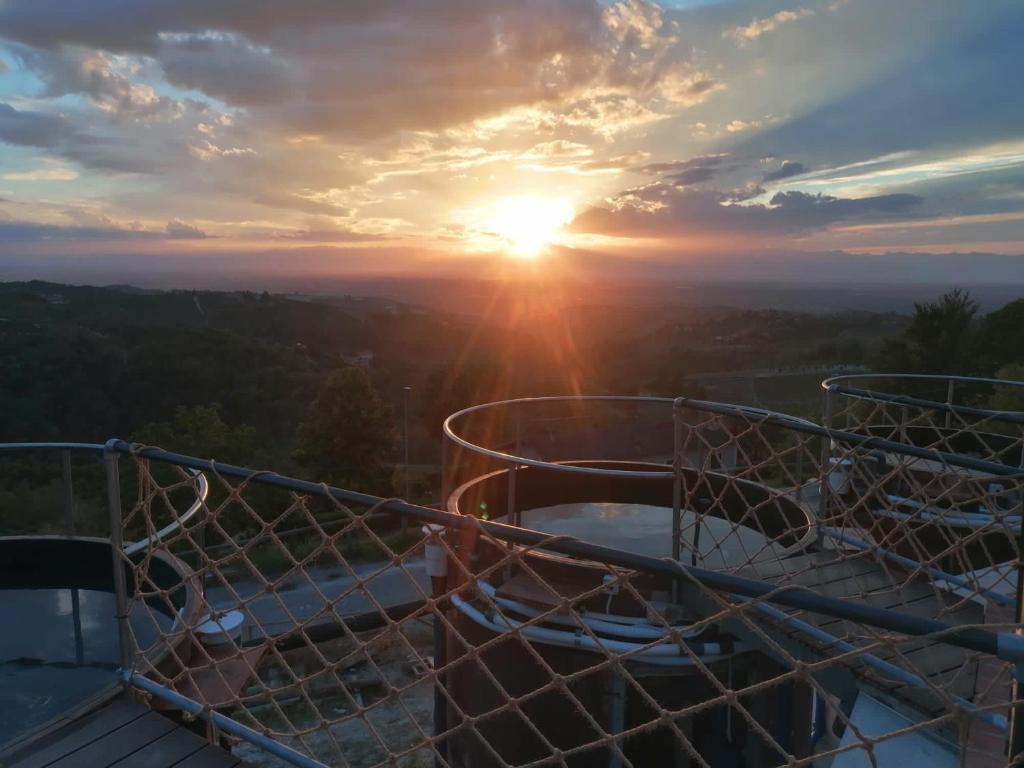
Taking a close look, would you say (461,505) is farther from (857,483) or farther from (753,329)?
(753,329)

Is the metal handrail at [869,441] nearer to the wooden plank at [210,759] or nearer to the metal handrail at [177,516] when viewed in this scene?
the metal handrail at [177,516]

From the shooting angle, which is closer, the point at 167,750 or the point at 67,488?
the point at 167,750

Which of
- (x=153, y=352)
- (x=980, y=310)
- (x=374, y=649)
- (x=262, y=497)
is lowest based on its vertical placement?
(x=262, y=497)

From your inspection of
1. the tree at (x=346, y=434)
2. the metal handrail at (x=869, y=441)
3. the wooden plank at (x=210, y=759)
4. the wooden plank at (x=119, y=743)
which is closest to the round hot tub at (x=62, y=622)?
the wooden plank at (x=119, y=743)

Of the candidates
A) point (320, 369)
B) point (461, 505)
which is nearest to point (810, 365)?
point (320, 369)

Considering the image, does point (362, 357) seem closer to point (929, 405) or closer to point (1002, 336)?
point (1002, 336)

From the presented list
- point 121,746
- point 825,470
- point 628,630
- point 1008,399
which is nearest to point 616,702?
point 628,630
